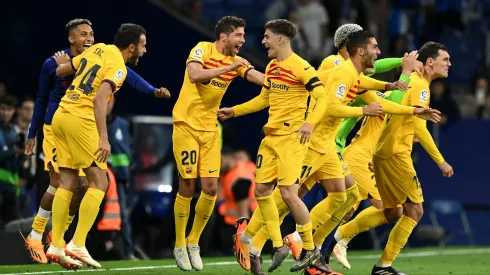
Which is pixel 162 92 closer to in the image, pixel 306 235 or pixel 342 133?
pixel 306 235

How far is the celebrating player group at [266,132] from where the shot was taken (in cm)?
1093

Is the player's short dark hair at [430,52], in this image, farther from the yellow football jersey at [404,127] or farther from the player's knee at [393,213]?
the player's knee at [393,213]

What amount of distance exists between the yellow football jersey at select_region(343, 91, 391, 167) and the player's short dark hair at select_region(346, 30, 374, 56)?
1.92m

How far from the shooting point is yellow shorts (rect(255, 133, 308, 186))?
1112cm

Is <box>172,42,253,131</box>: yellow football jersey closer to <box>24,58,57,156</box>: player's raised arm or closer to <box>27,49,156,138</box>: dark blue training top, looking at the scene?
<box>27,49,156,138</box>: dark blue training top

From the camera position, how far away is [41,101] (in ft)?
39.7

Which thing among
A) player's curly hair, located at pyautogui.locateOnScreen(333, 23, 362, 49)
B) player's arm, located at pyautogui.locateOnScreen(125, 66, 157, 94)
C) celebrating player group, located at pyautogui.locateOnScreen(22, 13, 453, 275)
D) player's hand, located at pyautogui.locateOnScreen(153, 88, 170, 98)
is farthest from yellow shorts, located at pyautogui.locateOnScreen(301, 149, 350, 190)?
player's arm, located at pyautogui.locateOnScreen(125, 66, 157, 94)

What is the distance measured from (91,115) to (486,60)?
1325 centimetres

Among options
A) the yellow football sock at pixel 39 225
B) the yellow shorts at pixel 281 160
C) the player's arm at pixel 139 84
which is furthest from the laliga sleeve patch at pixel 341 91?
Result: the yellow football sock at pixel 39 225

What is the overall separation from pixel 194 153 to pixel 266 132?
2.63 feet

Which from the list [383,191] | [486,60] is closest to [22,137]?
[383,191]

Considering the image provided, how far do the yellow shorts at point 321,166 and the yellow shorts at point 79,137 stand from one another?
2027 millimetres

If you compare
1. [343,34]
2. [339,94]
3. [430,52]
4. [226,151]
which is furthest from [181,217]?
[226,151]

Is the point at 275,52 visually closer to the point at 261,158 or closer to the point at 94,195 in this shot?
the point at 261,158
